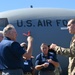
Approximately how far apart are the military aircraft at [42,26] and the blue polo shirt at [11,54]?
21.5 ft

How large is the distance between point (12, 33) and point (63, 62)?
23.9 ft

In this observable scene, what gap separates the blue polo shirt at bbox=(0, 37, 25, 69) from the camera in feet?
19.0

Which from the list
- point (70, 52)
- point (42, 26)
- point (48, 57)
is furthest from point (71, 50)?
point (42, 26)

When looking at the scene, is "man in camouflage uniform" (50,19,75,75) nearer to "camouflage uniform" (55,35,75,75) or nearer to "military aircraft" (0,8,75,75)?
"camouflage uniform" (55,35,75,75)

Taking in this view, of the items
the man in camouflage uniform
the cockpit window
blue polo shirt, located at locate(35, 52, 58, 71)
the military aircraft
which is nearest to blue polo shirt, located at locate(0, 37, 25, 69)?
the man in camouflage uniform

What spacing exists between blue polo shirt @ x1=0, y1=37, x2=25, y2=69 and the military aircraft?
6564mm

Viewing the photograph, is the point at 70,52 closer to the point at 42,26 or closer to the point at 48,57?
the point at 48,57

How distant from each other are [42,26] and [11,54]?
22.4 feet

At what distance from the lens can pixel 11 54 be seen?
231 inches

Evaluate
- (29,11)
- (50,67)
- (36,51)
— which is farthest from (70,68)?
(29,11)

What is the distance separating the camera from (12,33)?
19.4ft

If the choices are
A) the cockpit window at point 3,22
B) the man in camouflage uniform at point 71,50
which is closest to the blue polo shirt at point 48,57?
Answer: the cockpit window at point 3,22

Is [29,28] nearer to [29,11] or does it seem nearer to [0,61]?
[29,11]

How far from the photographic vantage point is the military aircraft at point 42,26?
12.5 metres
